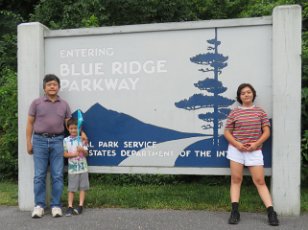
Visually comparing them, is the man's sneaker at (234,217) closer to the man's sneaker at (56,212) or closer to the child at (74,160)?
the child at (74,160)

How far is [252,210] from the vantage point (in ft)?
18.4

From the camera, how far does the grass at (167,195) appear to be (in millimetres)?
5848

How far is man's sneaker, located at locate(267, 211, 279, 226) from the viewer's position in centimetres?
496

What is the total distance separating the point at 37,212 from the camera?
5531mm

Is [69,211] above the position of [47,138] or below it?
below

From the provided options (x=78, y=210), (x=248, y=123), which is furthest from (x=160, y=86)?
(x=78, y=210)

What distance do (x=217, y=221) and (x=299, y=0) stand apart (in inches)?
167

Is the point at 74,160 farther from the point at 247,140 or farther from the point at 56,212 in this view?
the point at 247,140

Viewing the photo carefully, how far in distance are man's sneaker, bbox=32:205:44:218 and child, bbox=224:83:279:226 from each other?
91.4 inches

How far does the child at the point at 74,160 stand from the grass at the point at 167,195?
44cm

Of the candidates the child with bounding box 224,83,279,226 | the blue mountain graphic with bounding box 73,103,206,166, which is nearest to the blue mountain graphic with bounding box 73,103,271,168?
the blue mountain graphic with bounding box 73,103,206,166

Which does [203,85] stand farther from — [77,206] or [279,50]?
[77,206]

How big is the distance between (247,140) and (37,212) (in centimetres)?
270

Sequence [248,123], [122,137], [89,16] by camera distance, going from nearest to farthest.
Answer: [248,123]
[122,137]
[89,16]
